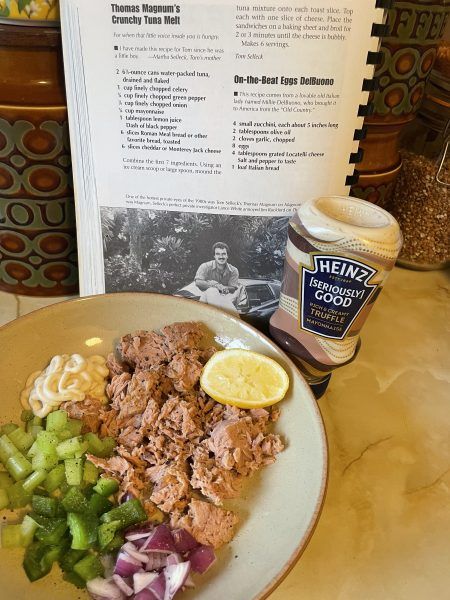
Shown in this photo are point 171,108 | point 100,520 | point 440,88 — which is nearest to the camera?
point 100,520

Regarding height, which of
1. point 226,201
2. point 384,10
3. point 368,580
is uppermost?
point 384,10

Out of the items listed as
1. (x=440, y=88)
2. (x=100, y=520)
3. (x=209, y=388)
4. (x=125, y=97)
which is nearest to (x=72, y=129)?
(x=125, y=97)

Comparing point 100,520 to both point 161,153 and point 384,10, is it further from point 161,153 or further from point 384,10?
point 384,10

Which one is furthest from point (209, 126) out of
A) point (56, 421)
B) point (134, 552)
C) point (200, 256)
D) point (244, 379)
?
point (134, 552)

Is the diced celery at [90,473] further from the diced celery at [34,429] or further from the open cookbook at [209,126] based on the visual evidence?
the open cookbook at [209,126]

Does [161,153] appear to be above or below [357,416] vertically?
above

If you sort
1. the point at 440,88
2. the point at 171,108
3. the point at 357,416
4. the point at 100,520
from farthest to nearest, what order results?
the point at 440,88, the point at 357,416, the point at 171,108, the point at 100,520

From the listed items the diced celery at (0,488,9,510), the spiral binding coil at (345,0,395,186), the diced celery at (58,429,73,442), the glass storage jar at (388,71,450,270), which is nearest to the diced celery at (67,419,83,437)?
the diced celery at (58,429,73,442)

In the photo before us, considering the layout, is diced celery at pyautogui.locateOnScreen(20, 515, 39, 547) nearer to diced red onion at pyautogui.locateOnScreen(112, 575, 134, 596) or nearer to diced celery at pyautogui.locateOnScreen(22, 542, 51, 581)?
diced celery at pyautogui.locateOnScreen(22, 542, 51, 581)
